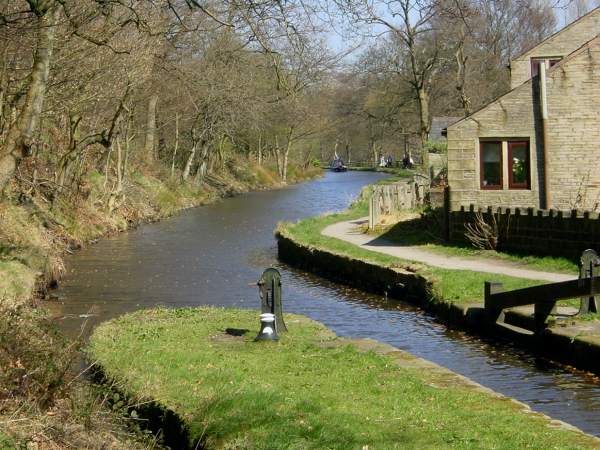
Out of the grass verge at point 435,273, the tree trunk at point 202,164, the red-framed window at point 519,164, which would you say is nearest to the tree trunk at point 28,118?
the grass verge at point 435,273

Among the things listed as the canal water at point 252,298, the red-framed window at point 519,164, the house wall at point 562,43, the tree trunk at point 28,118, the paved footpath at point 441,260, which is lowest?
the canal water at point 252,298

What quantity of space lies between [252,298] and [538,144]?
10523 millimetres

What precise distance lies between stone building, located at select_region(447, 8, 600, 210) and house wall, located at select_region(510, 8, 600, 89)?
18.5 feet

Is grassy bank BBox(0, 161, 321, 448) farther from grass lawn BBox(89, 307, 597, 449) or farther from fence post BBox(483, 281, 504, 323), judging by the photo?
fence post BBox(483, 281, 504, 323)

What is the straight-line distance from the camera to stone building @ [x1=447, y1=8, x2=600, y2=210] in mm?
27609

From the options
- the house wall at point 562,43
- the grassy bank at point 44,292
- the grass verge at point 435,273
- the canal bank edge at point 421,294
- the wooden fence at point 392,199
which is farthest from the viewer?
the wooden fence at point 392,199

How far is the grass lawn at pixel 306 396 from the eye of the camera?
8.95 metres

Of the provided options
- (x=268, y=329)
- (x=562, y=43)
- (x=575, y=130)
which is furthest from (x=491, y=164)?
(x=268, y=329)

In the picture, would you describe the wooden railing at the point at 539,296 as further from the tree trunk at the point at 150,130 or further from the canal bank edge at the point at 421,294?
the tree trunk at the point at 150,130

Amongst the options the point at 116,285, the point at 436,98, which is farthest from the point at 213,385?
the point at 436,98

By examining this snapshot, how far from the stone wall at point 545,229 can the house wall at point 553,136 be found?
1.69 metres

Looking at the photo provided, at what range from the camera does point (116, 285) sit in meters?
25.1

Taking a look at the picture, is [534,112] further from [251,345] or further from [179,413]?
[179,413]

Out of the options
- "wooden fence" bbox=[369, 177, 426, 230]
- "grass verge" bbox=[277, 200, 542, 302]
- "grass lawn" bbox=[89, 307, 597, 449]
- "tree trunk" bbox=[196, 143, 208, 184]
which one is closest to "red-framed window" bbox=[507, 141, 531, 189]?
"grass verge" bbox=[277, 200, 542, 302]
